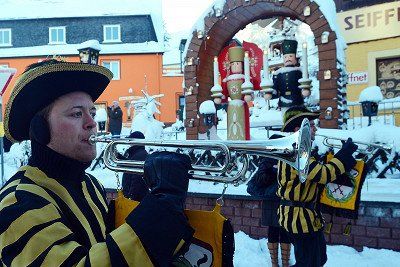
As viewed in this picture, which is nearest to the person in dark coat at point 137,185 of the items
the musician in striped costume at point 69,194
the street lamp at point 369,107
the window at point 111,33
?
the musician in striped costume at point 69,194

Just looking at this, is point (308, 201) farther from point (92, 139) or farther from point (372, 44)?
point (372, 44)

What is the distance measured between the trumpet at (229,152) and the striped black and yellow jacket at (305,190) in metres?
1.10

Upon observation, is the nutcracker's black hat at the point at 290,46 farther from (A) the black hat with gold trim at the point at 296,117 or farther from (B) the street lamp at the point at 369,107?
(A) the black hat with gold trim at the point at 296,117

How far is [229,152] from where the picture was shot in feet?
6.20

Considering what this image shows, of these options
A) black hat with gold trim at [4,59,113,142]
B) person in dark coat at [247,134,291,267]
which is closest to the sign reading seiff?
person in dark coat at [247,134,291,267]

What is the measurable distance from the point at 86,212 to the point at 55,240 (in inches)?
15.7

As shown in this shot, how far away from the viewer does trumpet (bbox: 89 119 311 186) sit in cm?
190

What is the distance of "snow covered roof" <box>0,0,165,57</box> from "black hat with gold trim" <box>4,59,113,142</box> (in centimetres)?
2513

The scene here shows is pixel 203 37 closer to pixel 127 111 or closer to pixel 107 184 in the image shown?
pixel 107 184

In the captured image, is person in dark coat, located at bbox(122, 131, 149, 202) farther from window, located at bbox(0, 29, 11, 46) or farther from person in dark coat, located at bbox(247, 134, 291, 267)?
window, located at bbox(0, 29, 11, 46)

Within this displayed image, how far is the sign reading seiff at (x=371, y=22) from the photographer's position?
40.8 feet

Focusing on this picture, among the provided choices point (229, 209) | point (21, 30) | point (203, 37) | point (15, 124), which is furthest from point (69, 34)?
point (15, 124)

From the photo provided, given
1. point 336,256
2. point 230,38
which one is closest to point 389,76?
point 230,38

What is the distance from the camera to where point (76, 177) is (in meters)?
1.85
